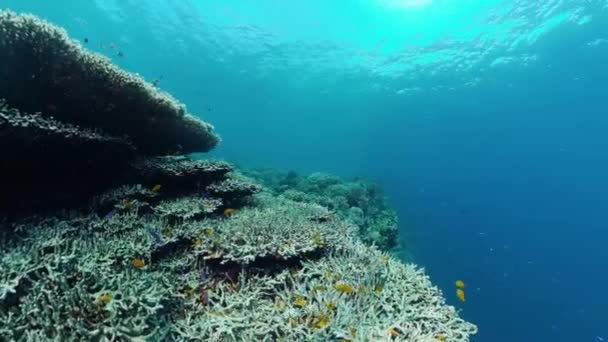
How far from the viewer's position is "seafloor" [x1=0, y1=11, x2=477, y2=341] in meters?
2.62

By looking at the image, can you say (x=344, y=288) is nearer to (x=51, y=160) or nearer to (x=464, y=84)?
(x=51, y=160)

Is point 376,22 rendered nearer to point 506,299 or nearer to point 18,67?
point 18,67

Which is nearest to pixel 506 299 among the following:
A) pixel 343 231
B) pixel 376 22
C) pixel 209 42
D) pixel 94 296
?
pixel 376 22

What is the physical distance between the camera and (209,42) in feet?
119

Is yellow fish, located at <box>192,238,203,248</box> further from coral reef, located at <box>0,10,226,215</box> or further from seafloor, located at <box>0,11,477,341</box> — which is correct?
coral reef, located at <box>0,10,226,215</box>

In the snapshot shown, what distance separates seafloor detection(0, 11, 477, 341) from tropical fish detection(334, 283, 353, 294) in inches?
1.0

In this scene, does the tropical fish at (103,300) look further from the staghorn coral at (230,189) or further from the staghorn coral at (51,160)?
the staghorn coral at (230,189)

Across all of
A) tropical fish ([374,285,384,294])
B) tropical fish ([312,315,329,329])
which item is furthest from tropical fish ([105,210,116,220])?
tropical fish ([374,285,384,294])

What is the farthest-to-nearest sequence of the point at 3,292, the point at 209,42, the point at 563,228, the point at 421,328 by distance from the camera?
the point at 563,228, the point at 209,42, the point at 421,328, the point at 3,292

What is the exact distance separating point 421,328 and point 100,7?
39620 millimetres

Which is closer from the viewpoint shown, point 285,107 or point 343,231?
point 343,231

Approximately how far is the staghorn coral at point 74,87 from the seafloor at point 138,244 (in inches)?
0.7

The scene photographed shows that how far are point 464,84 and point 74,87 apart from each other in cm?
4042

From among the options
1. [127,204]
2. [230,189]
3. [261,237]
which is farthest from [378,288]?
[127,204]
